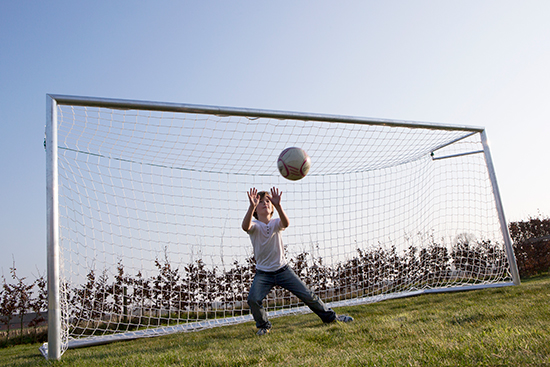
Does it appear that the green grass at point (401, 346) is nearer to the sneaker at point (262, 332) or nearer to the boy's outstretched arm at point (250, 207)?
the sneaker at point (262, 332)

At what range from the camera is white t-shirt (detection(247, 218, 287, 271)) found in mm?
4477

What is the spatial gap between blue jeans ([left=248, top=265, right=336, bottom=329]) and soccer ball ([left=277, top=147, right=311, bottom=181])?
1.20m

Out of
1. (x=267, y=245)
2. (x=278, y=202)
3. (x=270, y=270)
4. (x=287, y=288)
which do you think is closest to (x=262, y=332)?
(x=287, y=288)

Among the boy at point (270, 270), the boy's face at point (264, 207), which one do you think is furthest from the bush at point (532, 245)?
the boy's face at point (264, 207)

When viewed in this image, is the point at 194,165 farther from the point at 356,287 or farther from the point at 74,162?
the point at 356,287

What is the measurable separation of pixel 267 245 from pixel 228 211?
2477mm

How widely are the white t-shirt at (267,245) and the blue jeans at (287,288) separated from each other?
0.33 ft

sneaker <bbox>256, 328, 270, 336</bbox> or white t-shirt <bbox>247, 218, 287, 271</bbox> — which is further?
white t-shirt <bbox>247, 218, 287, 271</bbox>

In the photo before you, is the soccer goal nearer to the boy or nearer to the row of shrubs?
the row of shrubs

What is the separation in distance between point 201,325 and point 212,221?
1.84 metres

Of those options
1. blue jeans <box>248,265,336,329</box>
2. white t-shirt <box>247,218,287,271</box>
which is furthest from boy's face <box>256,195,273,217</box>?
blue jeans <box>248,265,336,329</box>

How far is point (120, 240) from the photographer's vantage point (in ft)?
18.1

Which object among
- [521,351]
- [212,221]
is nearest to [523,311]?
[521,351]

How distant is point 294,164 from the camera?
4.71 metres
